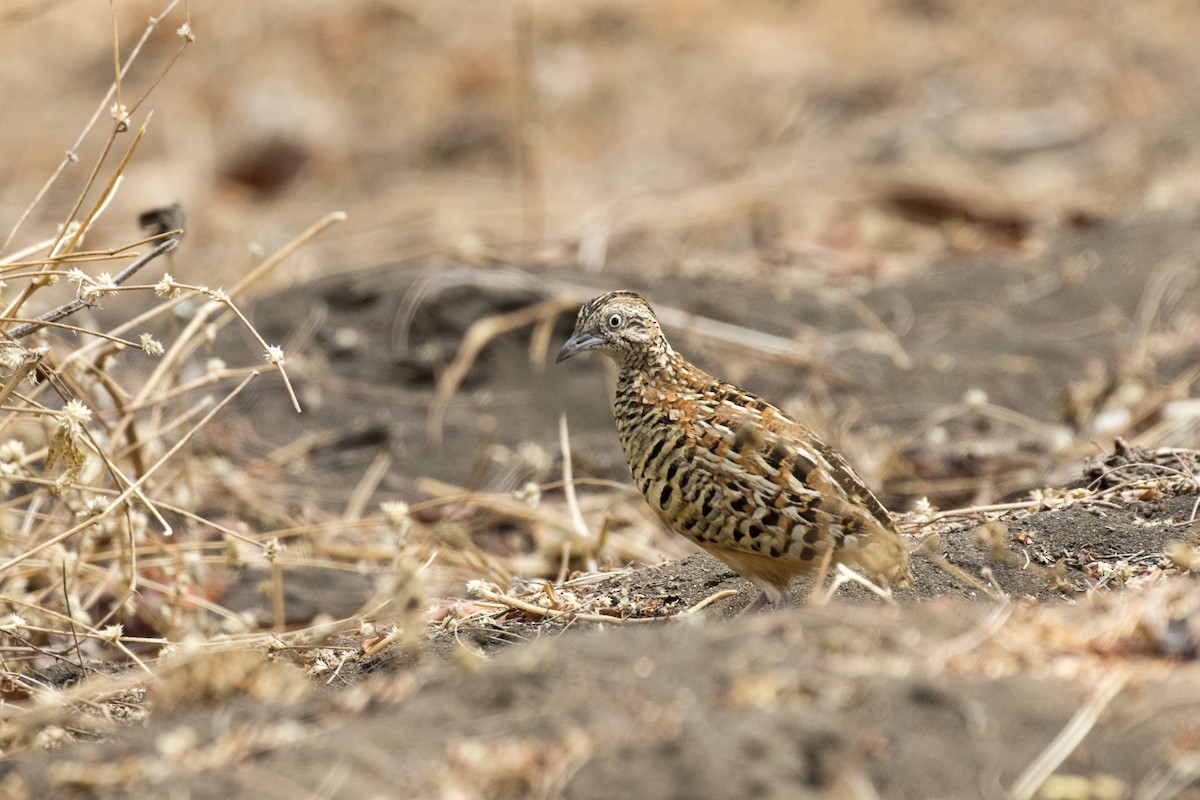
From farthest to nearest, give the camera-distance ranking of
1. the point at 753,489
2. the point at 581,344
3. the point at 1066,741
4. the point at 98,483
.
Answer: the point at 98,483, the point at 581,344, the point at 753,489, the point at 1066,741

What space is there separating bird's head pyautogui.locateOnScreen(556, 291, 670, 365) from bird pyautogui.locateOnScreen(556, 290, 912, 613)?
16 centimetres

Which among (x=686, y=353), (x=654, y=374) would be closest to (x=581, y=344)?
(x=654, y=374)

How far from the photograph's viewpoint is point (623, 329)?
17.6 feet

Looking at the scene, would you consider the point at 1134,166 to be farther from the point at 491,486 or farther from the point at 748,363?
the point at 491,486

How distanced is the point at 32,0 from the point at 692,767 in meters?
16.2

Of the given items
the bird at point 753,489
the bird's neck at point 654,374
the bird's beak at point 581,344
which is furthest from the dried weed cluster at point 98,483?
the bird at point 753,489

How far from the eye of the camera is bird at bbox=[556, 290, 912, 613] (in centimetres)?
468

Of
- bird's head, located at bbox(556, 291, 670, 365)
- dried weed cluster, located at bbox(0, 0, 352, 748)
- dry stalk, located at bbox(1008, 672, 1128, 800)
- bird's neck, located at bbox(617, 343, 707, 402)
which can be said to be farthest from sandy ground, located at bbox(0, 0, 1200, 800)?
bird's head, located at bbox(556, 291, 670, 365)

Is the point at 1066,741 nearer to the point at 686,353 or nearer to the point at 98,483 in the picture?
the point at 98,483

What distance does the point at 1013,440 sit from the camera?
7.72 metres

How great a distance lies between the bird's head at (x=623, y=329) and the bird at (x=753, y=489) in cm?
16

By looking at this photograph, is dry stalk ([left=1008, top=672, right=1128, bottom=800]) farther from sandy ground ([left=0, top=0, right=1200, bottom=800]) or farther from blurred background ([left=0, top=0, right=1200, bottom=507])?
blurred background ([left=0, top=0, right=1200, bottom=507])

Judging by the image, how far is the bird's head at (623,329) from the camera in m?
5.34

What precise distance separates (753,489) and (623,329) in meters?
0.93
